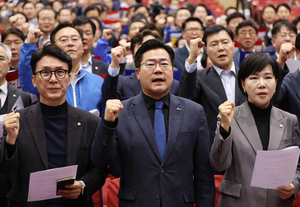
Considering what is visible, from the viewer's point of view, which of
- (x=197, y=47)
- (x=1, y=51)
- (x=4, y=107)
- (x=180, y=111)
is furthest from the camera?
(x=1, y=51)

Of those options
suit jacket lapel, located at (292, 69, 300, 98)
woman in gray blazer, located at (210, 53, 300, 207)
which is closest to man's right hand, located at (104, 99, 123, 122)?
woman in gray blazer, located at (210, 53, 300, 207)

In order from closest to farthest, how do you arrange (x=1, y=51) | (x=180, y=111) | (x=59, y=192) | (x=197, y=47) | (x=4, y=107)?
(x=59, y=192), (x=180, y=111), (x=197, y=47), (x=4, y=107), (x=1, y=51)

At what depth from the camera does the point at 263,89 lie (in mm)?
2131

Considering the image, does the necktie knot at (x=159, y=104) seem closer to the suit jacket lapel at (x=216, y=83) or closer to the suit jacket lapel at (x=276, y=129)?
the suit jacket lapel at (x=276, y=129)

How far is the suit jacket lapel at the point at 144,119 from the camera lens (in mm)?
1942

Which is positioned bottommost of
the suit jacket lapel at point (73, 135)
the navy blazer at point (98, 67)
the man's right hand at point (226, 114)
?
the suit jacket lapel at point (73, 135)

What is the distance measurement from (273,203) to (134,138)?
87 cm

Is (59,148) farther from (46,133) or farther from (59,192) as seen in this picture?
(59,192)

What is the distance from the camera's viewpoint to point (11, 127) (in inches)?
72.9

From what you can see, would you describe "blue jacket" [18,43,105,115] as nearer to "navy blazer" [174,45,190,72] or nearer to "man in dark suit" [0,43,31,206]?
"man in dark suit" [0,43,31,206]

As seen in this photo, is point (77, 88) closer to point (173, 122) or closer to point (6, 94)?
point (6, 94)

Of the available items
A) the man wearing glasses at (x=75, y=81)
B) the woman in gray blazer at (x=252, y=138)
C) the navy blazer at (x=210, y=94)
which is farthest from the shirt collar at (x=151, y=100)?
the man wearing glasses at (x=75, y=81)

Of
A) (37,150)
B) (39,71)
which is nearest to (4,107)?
(39,71)

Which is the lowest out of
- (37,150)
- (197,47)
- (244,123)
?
(37,150)
